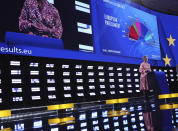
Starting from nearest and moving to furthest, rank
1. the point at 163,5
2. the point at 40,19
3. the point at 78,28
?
1. the point at 40,19
2. the point at 78,28
3. the point at 163,5

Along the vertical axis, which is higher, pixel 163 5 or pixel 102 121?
pixel 163 5

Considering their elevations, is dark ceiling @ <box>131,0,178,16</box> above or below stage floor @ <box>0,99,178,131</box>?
above

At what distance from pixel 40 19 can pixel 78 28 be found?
48.7 inches

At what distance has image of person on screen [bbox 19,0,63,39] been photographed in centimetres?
515

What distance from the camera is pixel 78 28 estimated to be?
6297mm

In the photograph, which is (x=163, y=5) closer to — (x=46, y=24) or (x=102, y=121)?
(x=46, y=24)

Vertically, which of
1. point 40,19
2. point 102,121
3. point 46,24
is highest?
point 40,19

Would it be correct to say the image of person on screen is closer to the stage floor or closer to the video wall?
the video wall

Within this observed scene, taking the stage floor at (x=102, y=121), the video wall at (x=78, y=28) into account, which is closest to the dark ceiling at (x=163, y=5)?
the video wall at (x=78, y=28)

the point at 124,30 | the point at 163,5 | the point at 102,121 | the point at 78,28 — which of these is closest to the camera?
the point at 102,121

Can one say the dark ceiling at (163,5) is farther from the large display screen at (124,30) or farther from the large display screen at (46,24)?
the large display screen at (46,24)

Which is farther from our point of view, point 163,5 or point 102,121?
point 163,5

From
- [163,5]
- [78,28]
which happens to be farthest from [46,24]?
[163,5]

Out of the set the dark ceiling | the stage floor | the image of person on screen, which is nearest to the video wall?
the image of person on screen
